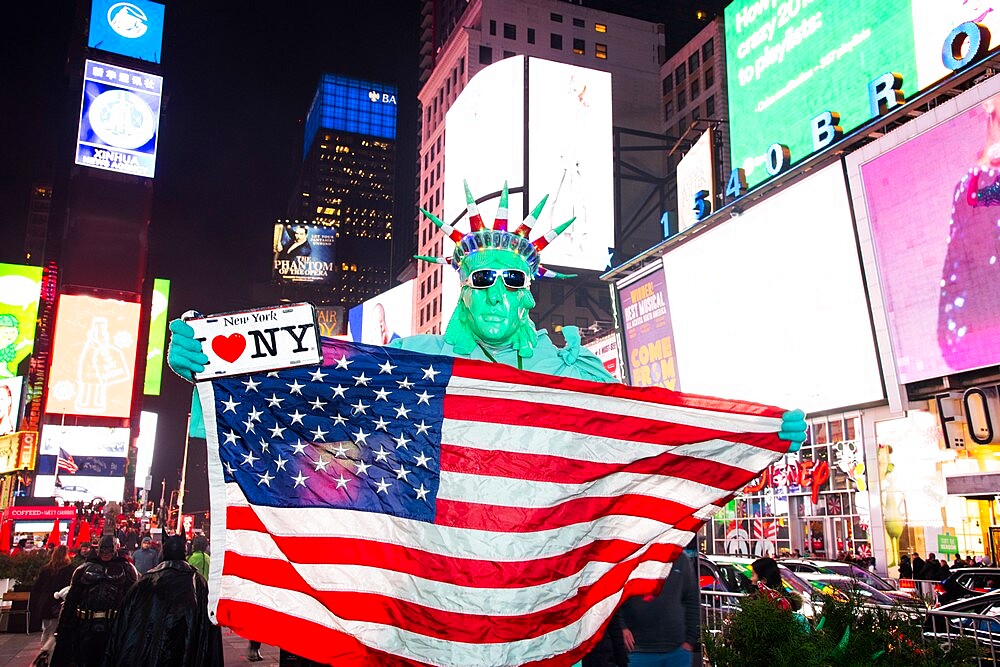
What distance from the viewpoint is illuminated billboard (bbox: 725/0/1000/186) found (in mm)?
24766

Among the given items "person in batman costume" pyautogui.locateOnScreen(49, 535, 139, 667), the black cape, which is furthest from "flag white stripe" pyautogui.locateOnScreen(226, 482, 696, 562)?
"person in batman costume" pyautogui.locateOnScreen(49, 535, 139, 667)

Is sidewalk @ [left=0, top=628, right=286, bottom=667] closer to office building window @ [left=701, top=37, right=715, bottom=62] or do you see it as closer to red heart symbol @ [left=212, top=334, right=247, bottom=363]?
red heart symbol @ [left=212, top=334, right=247, bottom=363]

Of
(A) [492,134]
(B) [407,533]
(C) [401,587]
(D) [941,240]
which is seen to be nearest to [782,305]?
(D) [941,240]

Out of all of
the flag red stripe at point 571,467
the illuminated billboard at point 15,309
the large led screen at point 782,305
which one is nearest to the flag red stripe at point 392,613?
the flag red stripe at point 571,467

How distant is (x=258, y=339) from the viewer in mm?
4250

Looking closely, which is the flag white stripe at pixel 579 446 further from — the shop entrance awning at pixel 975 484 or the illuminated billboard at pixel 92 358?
the illuminated billboard at pixel 92 358

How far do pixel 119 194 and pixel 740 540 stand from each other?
4993 cm

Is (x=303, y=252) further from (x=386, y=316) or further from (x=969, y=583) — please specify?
(x=969, y=583)

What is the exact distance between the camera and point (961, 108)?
18.7 metres

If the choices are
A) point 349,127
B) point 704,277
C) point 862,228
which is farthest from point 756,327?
point 349,127

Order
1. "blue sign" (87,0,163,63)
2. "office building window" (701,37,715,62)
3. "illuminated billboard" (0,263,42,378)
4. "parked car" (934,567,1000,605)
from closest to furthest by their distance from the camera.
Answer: "parked car" (934,567,1000,605)
"illuminated billboard" (0,263,42,378)
"blue sign" (87,0,163,63)
"office building window" (701,37,715,62)

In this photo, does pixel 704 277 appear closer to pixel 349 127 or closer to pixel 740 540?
pixel 740 540

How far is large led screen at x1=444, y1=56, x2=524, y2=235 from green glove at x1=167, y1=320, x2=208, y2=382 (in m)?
39.3

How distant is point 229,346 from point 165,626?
9.43 feet
